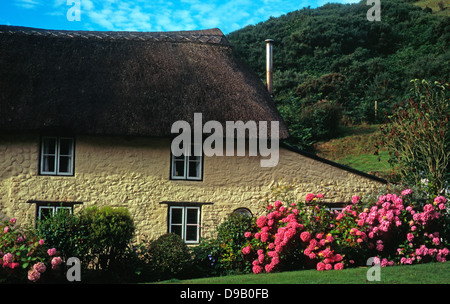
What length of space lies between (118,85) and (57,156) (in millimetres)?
2350

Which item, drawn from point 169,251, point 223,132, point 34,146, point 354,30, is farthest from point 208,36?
point 354,30

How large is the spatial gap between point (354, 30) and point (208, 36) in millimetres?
25666

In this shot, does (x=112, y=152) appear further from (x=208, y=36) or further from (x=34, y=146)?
(x=208, y=36)

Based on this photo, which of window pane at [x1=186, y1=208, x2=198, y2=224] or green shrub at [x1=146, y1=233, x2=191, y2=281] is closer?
green shrub at [x1=146, y1=233, x2=191, y2=281]

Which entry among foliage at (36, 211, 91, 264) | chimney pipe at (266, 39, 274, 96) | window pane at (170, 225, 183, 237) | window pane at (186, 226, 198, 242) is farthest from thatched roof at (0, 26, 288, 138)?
foliage at (36, 211, 91, 264)

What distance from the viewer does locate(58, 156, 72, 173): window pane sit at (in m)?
11.9

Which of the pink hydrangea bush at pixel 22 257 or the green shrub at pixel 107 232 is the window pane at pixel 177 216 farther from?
the pink hydrangea bush at pixel 22 257

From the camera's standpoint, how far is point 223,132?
39.5 feet

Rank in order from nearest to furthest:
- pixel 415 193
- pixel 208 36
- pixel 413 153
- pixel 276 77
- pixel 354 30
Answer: pixel 415 193 < pixel 413 153 < pixel 208 36 < pixel 276 77 < pixel 354 30

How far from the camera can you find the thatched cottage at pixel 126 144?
38.1 ft

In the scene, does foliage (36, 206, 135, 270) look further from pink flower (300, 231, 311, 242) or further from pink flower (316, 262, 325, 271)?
pink flower (316, 262, 325, 271)

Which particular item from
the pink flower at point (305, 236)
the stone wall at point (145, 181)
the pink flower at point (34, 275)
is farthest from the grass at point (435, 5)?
the pink flower at point (34, 275)

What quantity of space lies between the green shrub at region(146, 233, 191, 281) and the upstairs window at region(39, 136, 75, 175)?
119 inches

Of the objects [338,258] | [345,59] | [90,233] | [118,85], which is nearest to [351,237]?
[338,258]
